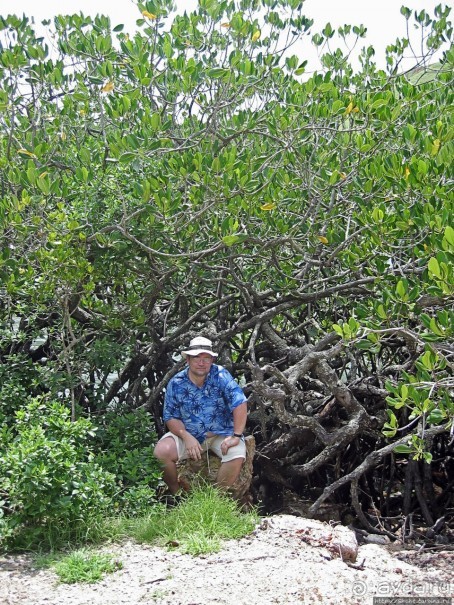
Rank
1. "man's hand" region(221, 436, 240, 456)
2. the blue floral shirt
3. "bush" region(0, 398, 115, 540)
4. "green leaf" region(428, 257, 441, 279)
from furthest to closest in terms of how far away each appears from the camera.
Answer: the blue floral shirt < "man's hand" region(221, 436, 240, 456) < "bush" region(0, 398, 115, 540) < "green leaf" region(428, 257, 441, 279)

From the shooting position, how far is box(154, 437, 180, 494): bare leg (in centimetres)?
537

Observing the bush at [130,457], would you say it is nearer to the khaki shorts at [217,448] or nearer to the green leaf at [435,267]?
the khaki shorts at [217,448]

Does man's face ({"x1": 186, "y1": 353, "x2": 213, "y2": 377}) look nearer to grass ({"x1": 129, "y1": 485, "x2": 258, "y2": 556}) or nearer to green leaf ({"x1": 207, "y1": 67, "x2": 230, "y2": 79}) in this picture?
grass ({"x1": 129, "y1": 485, "x2": 258, "y2": 556})

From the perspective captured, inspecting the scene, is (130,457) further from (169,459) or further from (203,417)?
(203,417)

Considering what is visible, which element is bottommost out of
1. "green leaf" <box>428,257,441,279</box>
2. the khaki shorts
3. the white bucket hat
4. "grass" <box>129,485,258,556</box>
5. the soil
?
the soil

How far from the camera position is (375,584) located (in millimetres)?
4039

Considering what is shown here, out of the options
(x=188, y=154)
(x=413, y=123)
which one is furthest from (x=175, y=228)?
(x=413, y=123)

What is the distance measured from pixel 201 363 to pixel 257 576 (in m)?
1.70

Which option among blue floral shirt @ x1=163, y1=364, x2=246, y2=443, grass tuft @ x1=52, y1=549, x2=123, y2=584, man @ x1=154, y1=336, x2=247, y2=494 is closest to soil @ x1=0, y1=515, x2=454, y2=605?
grass tuft @ x1=52, y1=549, x2=123, y2=584

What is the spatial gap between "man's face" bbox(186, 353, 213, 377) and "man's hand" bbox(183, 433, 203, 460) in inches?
16.7

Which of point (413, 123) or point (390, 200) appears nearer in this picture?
point (390, 200)

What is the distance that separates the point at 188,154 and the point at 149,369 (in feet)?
6.78

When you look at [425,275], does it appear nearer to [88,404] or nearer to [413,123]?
[413,123]

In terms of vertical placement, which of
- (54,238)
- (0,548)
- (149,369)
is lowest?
(0,548)
